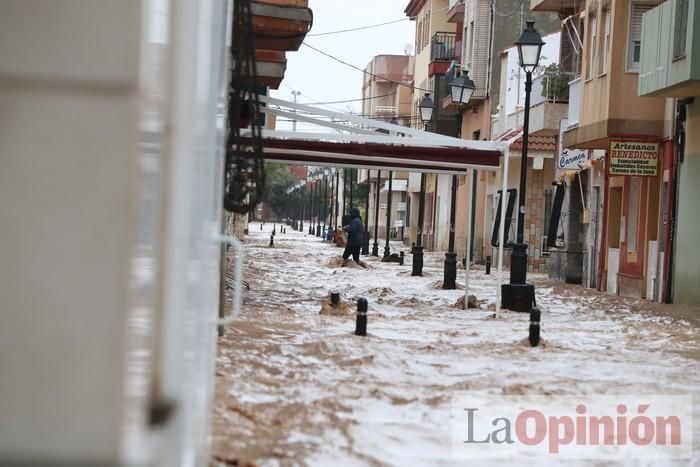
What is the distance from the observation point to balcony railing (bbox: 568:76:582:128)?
29125mm

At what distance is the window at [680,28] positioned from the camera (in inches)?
847

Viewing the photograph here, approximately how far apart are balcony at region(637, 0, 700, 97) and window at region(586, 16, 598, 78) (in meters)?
3.54

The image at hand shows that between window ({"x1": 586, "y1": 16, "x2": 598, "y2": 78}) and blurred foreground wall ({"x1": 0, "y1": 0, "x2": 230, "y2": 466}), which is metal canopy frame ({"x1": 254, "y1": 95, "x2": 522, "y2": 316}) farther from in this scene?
blurred foreground wall ({"x1": 0, "y1": 0, "x2": 230, "y2": 466})

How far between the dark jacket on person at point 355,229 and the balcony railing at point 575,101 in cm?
746

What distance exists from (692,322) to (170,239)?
1751 centimetres

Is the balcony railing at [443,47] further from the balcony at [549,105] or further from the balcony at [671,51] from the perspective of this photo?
the balcony at [671,51]

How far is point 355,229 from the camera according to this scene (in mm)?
36625

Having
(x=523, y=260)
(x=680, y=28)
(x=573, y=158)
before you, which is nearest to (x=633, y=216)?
(x=573, y=158)

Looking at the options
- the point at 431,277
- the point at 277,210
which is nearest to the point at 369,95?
the point at 277,210

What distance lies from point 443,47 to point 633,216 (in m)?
29.5

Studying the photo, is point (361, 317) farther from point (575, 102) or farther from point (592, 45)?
point (575, 102)

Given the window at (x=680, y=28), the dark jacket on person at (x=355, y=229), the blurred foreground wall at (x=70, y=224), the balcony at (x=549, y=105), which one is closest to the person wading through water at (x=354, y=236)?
the dark jacket on person at (x=355, y=229)

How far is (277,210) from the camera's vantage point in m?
146

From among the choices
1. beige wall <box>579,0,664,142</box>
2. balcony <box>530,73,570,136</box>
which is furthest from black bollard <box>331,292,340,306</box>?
balcony <box>530,73,570,136</box>
